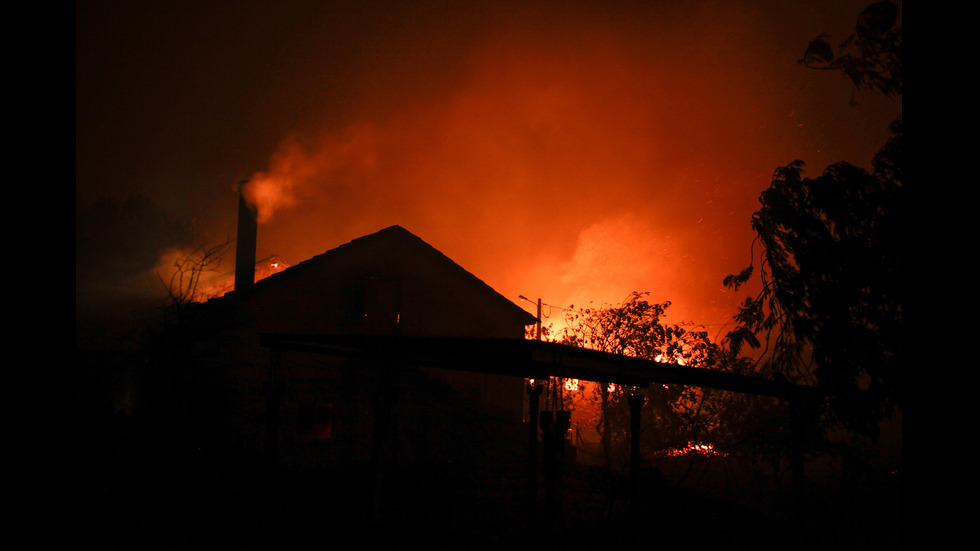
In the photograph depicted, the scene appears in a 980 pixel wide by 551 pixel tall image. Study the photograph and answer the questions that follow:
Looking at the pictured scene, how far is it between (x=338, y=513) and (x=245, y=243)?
1581 cm

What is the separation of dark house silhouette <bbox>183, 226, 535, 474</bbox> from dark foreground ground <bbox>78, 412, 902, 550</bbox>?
393cm

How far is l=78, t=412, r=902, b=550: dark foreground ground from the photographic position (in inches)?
329

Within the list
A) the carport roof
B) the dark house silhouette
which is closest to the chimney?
the dark house silhouette

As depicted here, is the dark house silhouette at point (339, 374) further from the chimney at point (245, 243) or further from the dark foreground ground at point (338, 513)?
the dark foreground ground at point (338, 513)

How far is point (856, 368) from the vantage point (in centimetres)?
1195

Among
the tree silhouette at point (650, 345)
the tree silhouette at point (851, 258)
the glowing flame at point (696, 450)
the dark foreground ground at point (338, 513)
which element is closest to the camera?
the dark foreground ground at point (338, 513)

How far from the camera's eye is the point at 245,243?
2277 centimetres

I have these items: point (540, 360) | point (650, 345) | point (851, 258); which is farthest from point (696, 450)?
point (650, 345)

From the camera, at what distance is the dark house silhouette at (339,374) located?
1783 centimetres

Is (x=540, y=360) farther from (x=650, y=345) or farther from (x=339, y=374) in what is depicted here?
(x=650, y=345)

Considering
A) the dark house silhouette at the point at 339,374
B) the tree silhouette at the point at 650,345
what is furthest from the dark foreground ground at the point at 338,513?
the tree silhouette at the point at 650,345

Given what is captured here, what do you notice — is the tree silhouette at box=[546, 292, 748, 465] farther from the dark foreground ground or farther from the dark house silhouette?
the dark foreground ground

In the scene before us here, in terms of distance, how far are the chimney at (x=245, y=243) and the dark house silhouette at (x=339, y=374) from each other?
2847 millimetres

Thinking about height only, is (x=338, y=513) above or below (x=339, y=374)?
below
